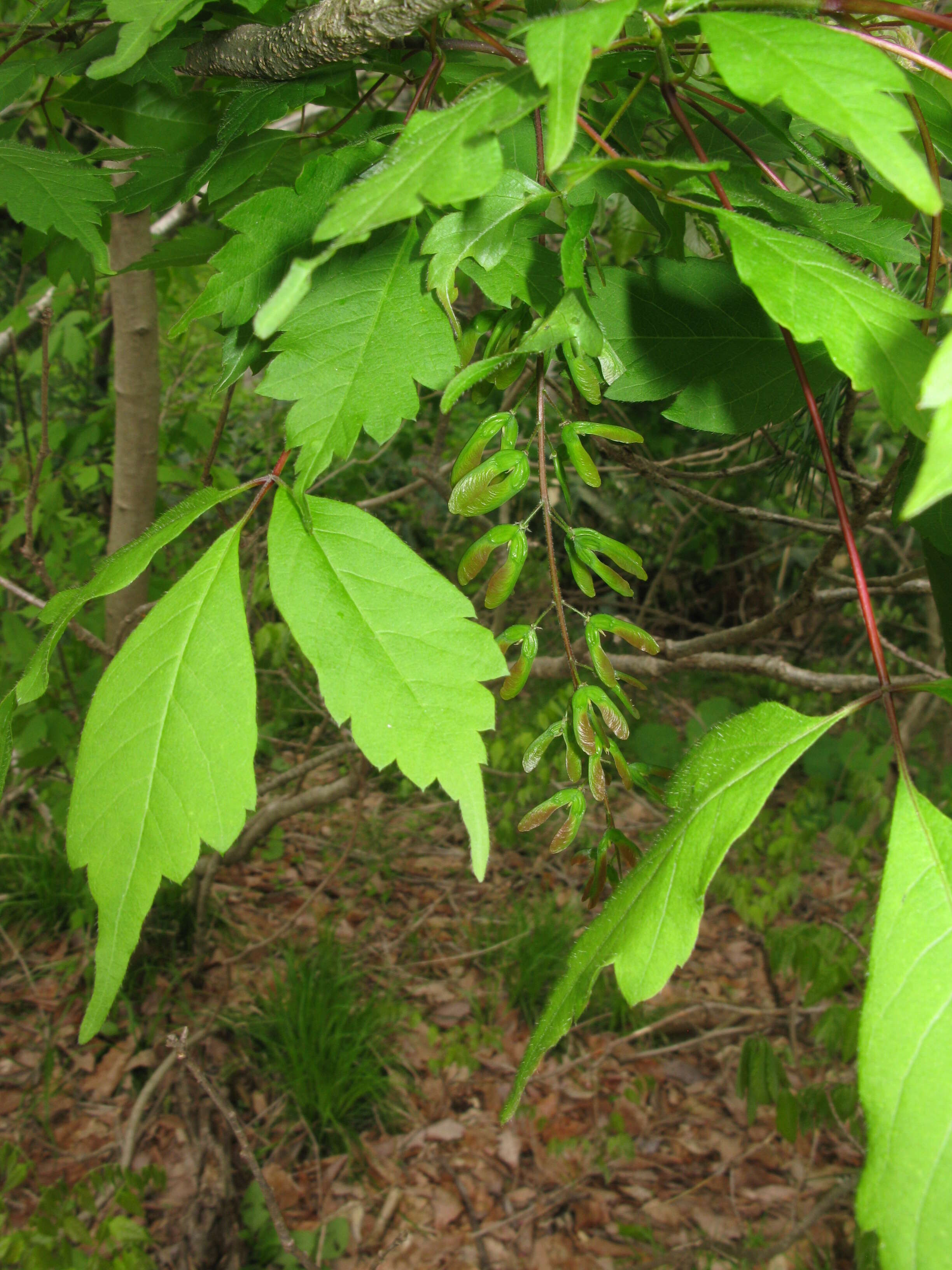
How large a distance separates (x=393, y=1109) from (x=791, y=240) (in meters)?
2.72

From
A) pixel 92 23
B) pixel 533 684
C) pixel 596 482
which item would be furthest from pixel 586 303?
pixel 533 684

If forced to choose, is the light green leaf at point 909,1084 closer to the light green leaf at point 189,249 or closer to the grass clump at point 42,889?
the light green leaf at point 189,249

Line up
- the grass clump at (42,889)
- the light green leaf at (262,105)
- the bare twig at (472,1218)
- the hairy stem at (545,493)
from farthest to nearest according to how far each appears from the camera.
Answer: the grass clump at (42,889), the bare twig at (472,1218), the light green leaf at (262,105), the hairy stem at (545,493)

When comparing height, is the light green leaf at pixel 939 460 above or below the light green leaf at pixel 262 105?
below

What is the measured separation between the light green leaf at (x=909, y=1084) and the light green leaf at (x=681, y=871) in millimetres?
90

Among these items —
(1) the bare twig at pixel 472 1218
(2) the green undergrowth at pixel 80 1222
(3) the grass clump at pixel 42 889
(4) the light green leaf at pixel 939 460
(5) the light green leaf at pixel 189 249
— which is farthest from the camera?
(3) the grass clump at pixel 42 889

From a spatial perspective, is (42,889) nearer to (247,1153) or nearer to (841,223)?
(247,1153)

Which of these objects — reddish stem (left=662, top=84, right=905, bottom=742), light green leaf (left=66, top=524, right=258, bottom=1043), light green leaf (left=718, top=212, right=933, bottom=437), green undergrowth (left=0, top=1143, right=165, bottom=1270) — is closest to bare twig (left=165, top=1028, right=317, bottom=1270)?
light green leaf (left=66, top=524, right=258, bottom=1043)

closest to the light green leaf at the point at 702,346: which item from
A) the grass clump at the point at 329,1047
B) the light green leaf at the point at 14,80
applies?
the light green leaf at the point at 14,80

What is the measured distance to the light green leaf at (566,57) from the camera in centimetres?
32

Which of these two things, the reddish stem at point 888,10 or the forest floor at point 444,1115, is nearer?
the reddish stem at point 888,10

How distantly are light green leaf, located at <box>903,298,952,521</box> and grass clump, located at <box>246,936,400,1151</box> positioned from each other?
2.54 meters

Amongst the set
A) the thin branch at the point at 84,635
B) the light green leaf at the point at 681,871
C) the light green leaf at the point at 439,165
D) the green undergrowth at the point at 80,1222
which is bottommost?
the green undergrowth at the point at 80,1222

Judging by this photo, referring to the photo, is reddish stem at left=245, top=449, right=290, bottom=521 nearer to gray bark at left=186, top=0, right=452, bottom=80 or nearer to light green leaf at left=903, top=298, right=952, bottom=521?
gray bark at left=186, top=0, right=452, bottom=80
